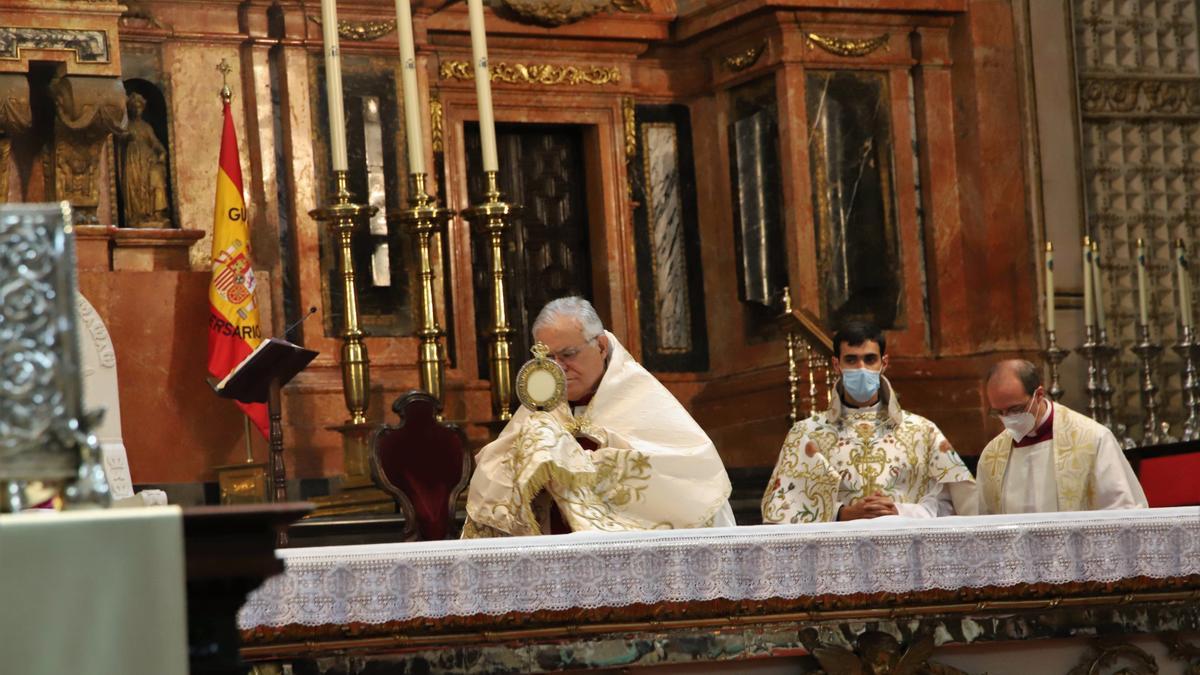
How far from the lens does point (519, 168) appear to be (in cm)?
1144

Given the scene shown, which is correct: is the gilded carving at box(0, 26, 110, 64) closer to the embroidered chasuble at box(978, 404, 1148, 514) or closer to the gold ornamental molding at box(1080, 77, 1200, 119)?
the embroidered chasuble at box(978, 404, 1148, 514)

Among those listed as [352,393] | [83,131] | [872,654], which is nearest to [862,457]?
[872,654]

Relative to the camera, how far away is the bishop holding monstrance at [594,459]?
5.78 meters

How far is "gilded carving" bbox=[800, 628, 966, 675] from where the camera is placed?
5.49 metres

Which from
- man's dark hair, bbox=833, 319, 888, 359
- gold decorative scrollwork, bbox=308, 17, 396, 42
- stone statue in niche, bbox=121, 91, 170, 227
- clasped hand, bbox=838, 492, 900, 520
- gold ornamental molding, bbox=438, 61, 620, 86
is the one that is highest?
gold decorative scrollwork, bbox=308, 17, 396, 42

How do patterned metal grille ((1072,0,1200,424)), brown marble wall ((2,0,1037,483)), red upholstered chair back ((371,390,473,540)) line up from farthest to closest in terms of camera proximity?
patterned metal grille ((1072,0,1200,424)), brown marble wall ((2,0,1037,483)), red upholstered chair back ((371,390,473,540))

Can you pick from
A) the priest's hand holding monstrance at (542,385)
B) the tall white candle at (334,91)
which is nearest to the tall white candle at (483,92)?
the tall white candle at (334,91)

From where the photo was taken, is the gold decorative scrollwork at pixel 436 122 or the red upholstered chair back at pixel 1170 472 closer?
the red upholstered chair back at pixel 1170 472

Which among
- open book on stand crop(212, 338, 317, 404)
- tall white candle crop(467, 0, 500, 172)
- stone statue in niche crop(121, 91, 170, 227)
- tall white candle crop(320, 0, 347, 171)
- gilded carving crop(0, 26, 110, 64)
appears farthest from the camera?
stone statue in niche crop(121, 91, 170, 227)

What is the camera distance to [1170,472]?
28.7ft

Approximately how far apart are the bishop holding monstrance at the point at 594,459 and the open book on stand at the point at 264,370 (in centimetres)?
154

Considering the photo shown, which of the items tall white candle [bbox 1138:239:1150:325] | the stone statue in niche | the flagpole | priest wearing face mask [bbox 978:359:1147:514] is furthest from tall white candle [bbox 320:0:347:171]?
tall white candle [bbox 1138:239:1150:325]

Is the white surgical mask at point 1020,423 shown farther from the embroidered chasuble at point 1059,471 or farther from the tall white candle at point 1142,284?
the tall white candle at point 1142,284

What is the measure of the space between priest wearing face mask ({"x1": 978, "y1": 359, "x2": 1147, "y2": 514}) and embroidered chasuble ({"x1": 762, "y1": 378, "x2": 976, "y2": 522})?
0.16 m
